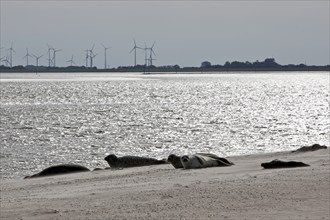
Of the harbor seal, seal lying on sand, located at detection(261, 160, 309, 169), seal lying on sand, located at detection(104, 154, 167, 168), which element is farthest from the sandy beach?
seal lying on sand, located at detection(104, 154, 167, 168)

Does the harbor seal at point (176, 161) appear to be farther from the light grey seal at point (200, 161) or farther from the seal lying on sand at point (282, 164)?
the seal lying on sand at point (282, 164)

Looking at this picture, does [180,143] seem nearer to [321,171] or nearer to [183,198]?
[321,171]

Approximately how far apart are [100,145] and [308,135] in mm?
15198

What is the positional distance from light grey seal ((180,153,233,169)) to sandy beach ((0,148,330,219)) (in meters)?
0.82

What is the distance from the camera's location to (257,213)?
14.1m

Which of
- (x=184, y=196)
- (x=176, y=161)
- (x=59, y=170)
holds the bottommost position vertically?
(x=59, y=170)

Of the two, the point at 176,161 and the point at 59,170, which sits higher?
the point at 176,161

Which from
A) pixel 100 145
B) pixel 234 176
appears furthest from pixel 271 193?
pixel 100 145

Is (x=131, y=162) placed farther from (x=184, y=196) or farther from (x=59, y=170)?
(x=184, y=196)

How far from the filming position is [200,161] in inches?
938

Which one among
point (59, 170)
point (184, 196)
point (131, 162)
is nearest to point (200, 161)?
point (131, 162)

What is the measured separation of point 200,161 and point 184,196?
7554 millimetres

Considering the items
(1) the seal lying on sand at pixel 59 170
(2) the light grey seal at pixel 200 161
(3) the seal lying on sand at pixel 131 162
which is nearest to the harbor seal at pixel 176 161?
(2) the light grey seal at pixel 200 161

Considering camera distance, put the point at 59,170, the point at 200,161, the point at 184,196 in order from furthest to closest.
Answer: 1. the point at 59,170
2. the point at 200,161
3. the point at 184,196
